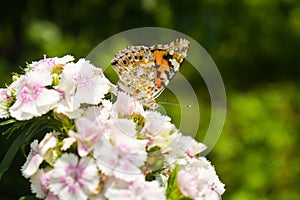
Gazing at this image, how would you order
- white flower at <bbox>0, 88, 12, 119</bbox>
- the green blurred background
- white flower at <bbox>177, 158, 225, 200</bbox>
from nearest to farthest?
white flower at <bbox>177, 158, 225, 200</bbox> < white flower at <bbox>0, 88, 12, 119</bbox> < the green blurred background

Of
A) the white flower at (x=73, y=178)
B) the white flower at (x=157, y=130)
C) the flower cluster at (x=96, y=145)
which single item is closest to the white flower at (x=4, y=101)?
the flower cluster at (x=96, y=145)

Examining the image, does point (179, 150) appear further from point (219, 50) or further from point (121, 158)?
point (219, 50)

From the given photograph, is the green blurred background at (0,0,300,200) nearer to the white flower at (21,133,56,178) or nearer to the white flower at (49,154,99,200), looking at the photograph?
the white flower at (21,133,56,178)

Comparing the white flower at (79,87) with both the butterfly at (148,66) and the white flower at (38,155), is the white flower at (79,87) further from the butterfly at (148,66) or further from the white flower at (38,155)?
the butterfly at (148,66)

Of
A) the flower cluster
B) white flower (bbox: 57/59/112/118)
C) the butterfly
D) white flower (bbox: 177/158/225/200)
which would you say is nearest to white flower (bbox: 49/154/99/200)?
the flower cluster

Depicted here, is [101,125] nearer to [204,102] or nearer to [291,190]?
[291,190]

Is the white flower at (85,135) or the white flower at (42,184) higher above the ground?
the white flower at (85,135)
